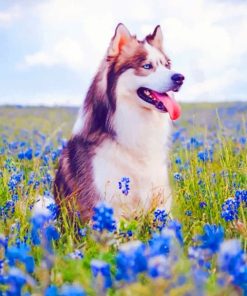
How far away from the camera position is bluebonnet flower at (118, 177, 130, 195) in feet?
14.8

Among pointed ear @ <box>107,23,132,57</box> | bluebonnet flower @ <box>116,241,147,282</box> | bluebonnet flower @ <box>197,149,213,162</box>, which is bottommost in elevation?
bluebonnet flower @ <box>116,241,147,282</box>

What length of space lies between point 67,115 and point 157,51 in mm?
22510

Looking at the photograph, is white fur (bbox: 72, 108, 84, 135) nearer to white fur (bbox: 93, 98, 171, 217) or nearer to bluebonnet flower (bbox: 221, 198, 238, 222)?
white fur (bbox: 93, 98, 171, 217)

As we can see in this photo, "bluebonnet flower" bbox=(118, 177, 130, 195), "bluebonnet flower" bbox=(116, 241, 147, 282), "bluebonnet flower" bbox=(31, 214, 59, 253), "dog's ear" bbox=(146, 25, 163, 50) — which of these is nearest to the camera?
"bluebonnet flower" bbox=(116, 241, 147, 282)

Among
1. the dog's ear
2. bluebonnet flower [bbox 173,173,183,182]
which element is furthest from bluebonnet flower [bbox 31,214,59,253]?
bluebonnet flower [bbox 173,173,183,182]

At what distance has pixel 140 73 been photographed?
5.02 m

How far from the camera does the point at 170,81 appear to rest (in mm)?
4910

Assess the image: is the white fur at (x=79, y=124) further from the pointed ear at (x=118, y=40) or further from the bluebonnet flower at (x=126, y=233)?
the bluebonnet flower at (x=126, y=233)

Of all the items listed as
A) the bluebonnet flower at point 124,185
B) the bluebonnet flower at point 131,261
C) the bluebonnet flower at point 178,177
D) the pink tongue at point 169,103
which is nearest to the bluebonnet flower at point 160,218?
the bluebonnet flower at point 124,185

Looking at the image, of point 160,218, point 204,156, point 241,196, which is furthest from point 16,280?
point 204,156

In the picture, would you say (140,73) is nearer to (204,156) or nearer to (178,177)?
(178,177)

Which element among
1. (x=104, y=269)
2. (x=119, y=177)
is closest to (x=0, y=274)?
(x=104, y=269)

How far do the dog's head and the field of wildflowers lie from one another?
716 mm

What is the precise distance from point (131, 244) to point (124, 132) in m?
2.88
